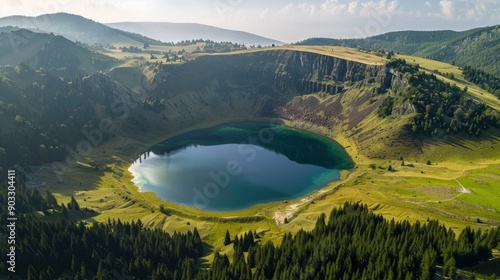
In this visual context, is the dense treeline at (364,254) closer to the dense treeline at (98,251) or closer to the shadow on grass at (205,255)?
the shadow on grass at (205,255)

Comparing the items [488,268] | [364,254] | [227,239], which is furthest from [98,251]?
[488,268]

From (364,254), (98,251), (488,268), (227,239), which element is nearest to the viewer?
(488,268)

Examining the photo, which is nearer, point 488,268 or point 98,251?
point 488,268

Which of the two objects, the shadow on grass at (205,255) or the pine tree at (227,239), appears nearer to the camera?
the shadow on grass at (205,255)

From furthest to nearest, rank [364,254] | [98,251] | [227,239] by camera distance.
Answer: [227,239]
[98,251]
[364,254]

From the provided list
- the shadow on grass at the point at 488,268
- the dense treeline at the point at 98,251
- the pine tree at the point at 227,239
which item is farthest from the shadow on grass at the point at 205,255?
the shadow on grass at the point at 488,268

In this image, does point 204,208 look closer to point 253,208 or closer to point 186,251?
point 253,208

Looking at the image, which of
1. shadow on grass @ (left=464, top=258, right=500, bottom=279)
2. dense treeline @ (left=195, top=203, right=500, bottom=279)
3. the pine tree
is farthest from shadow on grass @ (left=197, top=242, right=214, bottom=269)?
shadow on grass @ (left=464, top=258, right=500, bottom=279)

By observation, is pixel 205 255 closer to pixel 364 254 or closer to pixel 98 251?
pixel 98 251

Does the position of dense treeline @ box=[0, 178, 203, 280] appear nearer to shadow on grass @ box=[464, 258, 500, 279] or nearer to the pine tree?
the pine tree

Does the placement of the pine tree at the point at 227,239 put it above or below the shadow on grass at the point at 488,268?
below

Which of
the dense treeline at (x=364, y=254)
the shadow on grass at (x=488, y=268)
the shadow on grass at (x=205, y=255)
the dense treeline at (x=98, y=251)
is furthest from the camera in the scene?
the shadow on grass at (x=205, y=255)

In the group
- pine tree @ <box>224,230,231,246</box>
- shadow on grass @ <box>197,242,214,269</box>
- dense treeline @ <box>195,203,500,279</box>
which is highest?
dense treeline @ <box>195,203,500,279</box>
